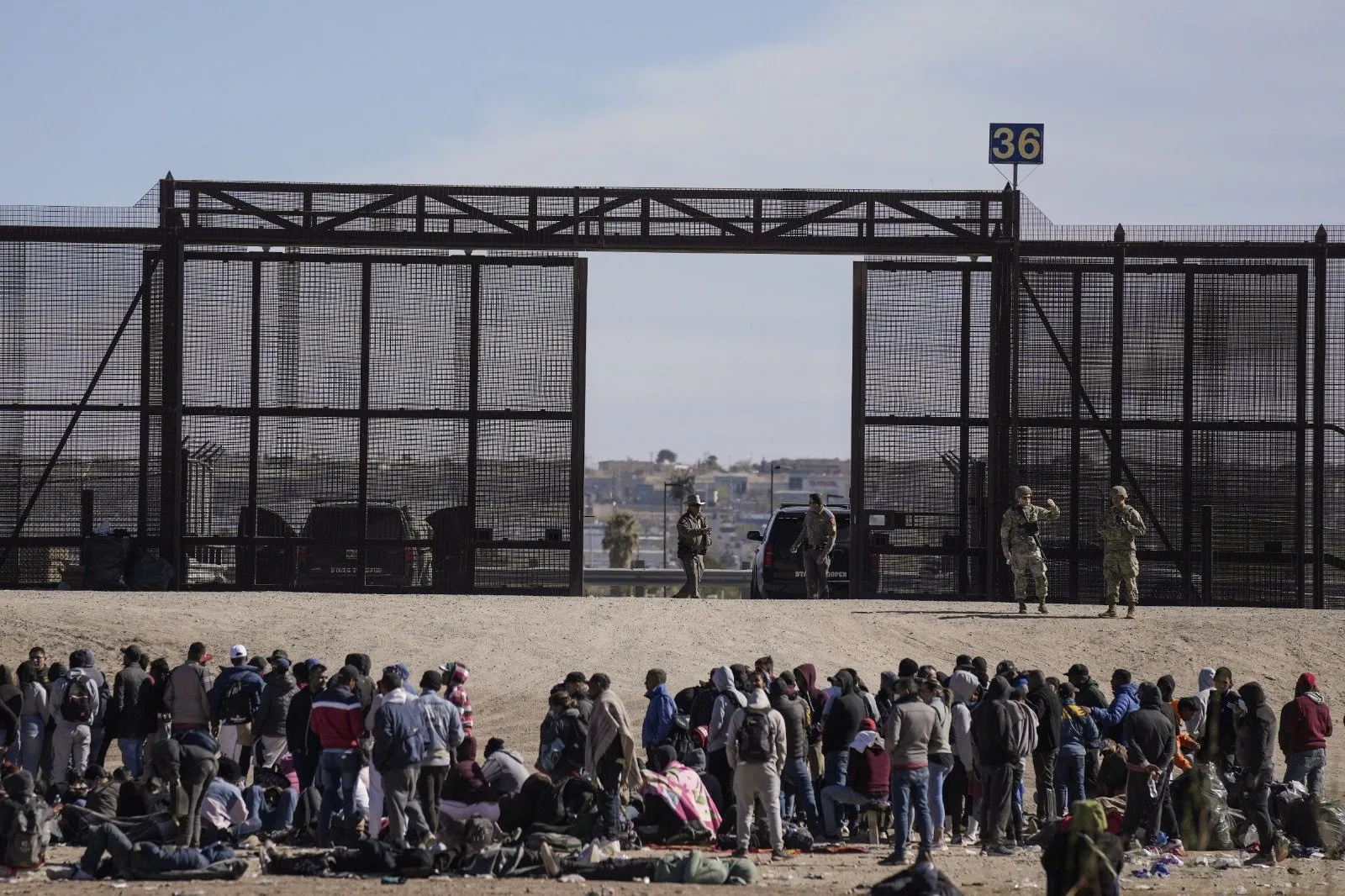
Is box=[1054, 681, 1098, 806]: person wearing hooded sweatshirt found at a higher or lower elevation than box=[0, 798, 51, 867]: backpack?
higher

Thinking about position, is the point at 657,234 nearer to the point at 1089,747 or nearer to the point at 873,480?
the point at 873,480

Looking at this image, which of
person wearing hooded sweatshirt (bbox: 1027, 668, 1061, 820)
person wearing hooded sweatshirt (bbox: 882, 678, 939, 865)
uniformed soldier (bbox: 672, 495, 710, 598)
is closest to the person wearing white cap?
person wearing hooded sweatshirt (bbox: 882, 678, 939, 865)

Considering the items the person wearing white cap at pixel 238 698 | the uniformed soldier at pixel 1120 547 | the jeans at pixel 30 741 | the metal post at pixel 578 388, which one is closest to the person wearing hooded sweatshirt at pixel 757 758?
the person wearing white cap at pixel 238 698

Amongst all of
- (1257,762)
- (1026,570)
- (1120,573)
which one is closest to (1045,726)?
(1257,762)

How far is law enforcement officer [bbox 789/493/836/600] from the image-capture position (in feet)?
80.6

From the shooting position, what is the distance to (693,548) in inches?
981

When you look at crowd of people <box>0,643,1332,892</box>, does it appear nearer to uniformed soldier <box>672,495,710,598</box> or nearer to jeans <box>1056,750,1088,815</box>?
jeans <box>1056,750,1088,815</box>

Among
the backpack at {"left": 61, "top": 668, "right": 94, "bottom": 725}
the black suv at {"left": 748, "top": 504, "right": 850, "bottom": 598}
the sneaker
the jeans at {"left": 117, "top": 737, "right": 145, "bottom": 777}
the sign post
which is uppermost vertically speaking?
the sign post

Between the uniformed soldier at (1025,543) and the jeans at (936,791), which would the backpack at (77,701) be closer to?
the jeans at (936,791)

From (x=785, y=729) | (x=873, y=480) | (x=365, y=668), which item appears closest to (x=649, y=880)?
(x=785, y=729)

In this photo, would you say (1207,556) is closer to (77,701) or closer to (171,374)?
(171,374)

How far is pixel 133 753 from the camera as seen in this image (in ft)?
51.9

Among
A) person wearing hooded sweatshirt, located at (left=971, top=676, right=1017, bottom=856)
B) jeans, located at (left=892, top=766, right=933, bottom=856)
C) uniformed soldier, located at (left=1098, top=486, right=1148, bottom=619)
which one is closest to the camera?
jeans, located at (left=892, top=766, right=933, bottom=856)

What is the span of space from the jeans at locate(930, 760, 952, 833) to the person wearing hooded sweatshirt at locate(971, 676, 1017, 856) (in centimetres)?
32
